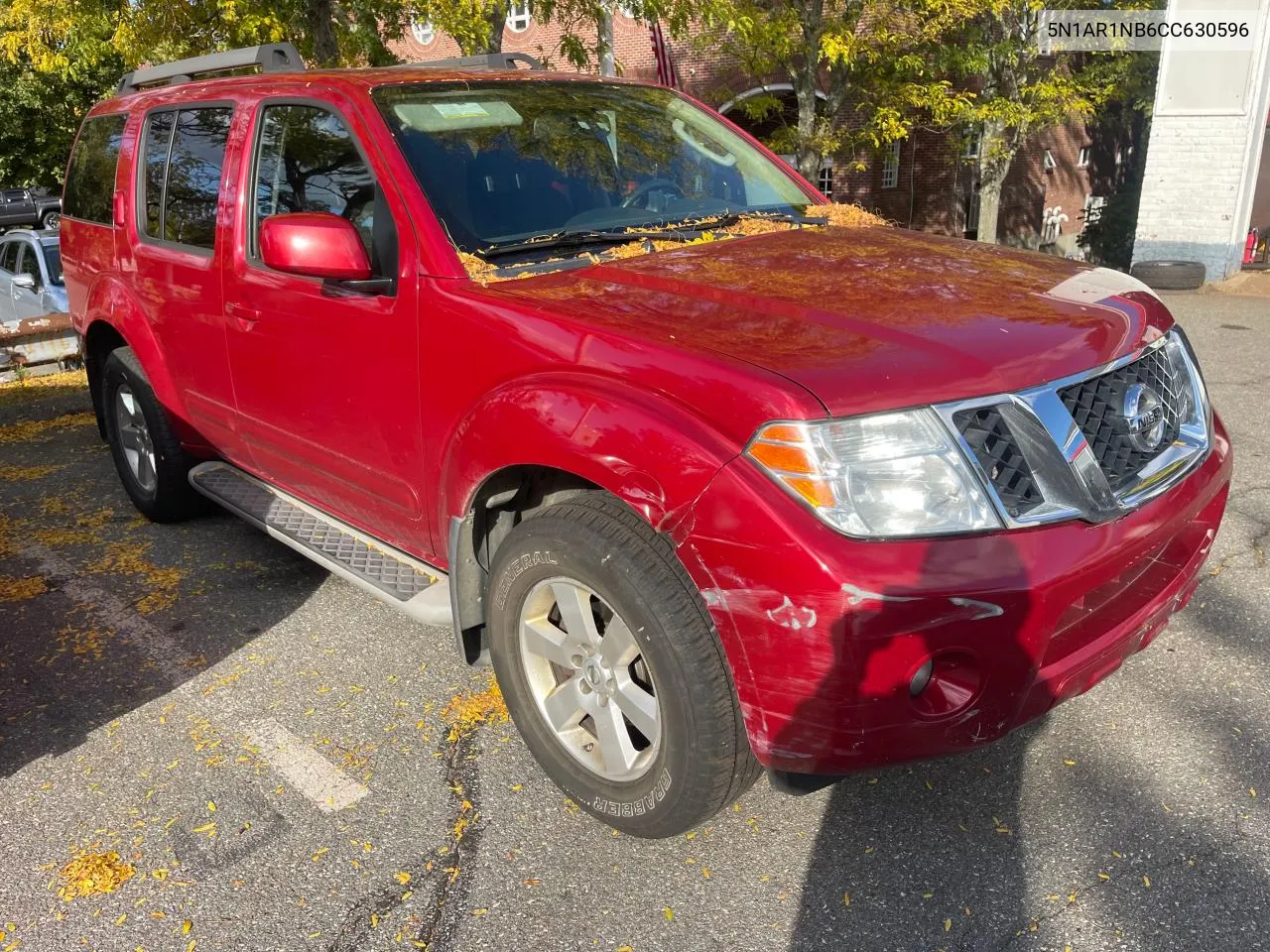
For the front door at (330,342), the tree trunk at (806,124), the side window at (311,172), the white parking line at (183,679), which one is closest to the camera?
the white parking line at (183,679)

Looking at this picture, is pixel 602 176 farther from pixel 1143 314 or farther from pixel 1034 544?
pixel 1034 544

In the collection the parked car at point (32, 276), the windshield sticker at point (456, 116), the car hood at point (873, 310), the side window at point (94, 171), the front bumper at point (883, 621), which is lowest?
the parked car at point (32, 276)

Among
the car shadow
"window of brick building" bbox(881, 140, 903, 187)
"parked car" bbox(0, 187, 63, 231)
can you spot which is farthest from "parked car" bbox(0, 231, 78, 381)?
"window of brick building" bbox(881, 140, 903, 187)

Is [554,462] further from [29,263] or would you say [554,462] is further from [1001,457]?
[29,263]

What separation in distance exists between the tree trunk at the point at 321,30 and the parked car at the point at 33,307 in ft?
10.8

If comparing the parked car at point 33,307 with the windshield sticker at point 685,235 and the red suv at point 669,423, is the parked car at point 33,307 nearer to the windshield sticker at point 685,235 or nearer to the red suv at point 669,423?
the red suv at point 669,423

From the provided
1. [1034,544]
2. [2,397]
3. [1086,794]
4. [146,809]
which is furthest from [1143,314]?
[2,397]

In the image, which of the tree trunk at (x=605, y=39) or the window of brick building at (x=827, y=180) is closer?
the tree trunk at (x=605, y=39)

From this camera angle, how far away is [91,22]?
10.5 metres

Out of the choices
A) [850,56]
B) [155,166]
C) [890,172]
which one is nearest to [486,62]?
[155,166]

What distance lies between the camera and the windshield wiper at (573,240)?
2.95m

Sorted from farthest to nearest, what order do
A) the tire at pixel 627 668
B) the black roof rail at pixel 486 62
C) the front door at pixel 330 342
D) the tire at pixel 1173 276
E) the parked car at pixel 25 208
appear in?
the parked car at pixel 25 208 < the tire at pixel 1173 276 < the black roof rail at pixel 486 62 < the front door at pixel 330 342 < the tire at pixel 627 668

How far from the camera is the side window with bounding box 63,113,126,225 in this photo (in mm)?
4797

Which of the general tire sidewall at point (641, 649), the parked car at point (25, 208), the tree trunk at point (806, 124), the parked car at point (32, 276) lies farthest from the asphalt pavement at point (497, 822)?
the parked car at point (25, 208)
